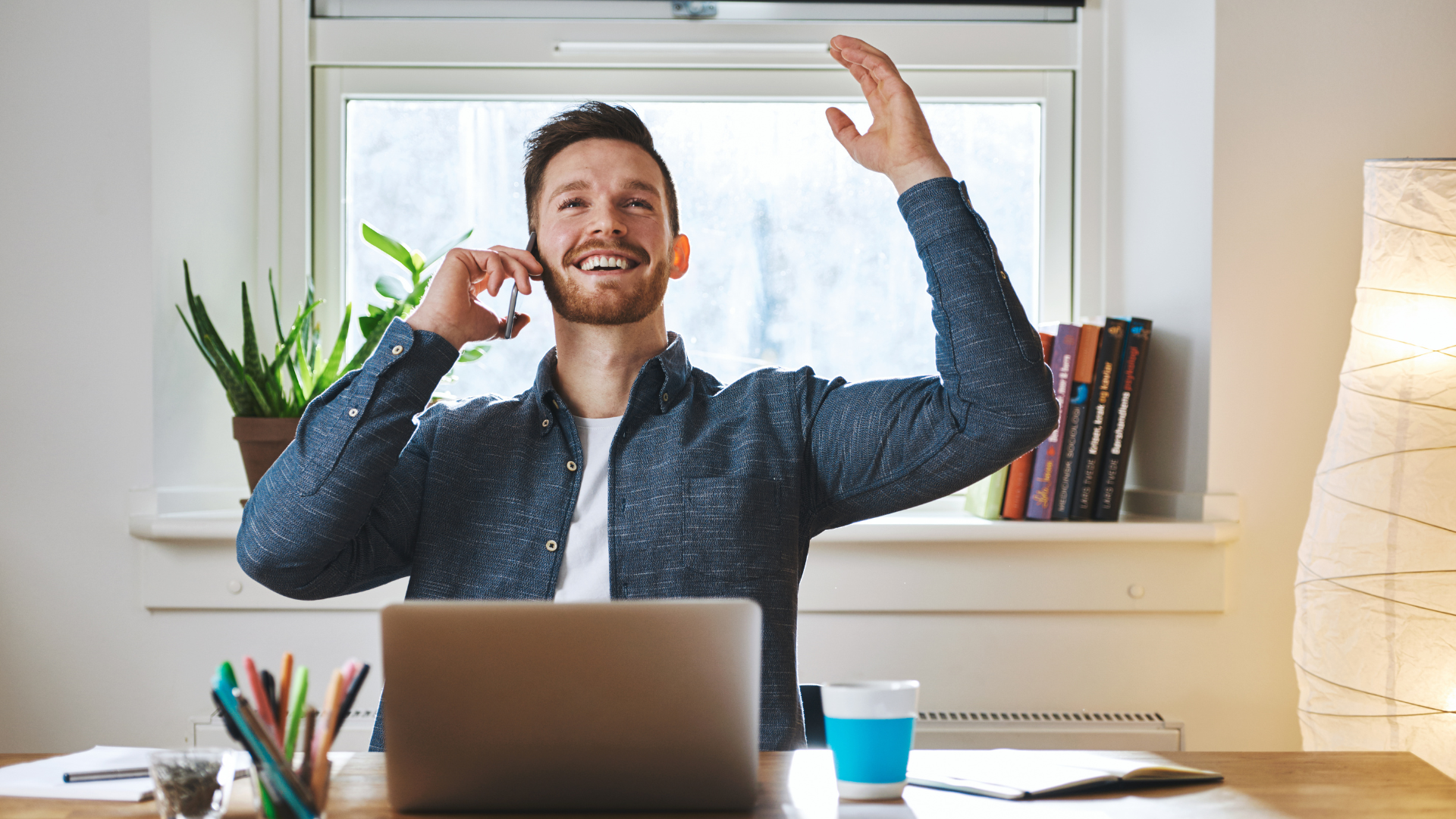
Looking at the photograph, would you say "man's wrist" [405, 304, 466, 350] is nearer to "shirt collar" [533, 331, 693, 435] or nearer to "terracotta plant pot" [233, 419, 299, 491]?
"shirt collar" [533, 331, 693, 435]

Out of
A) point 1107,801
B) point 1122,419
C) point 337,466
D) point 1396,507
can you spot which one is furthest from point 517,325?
point 1396,507

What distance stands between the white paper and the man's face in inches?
30.5

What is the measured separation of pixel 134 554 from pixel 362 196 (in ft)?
2.68

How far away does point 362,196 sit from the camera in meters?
2.21

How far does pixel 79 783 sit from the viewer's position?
2.90 ft

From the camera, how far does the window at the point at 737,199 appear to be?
2.19 meters

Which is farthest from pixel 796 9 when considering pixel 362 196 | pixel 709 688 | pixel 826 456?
pixel 709 688

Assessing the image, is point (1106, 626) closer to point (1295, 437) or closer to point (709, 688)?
point (1295, 437)

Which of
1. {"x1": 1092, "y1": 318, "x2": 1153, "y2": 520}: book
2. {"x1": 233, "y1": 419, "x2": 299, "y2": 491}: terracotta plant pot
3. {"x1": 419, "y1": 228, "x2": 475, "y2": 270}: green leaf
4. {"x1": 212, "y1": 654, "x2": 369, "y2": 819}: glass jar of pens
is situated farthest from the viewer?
{"x1": 419, "y1": 228, "x2": 475, "y2": 270}: green leaf

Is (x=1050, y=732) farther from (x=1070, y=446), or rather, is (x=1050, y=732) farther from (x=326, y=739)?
(x=326, y=739)

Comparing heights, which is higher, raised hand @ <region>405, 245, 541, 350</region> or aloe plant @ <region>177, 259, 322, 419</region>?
raised hand @ <region>405, 245, 541, 350</region>

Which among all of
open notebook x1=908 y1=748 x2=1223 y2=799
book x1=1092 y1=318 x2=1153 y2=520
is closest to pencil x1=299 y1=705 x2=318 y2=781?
open notebook x1=908 y1=748 x2=1223 y2=799

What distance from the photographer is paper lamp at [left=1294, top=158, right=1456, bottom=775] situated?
60.5 inches

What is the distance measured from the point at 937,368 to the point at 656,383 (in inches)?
15.0
